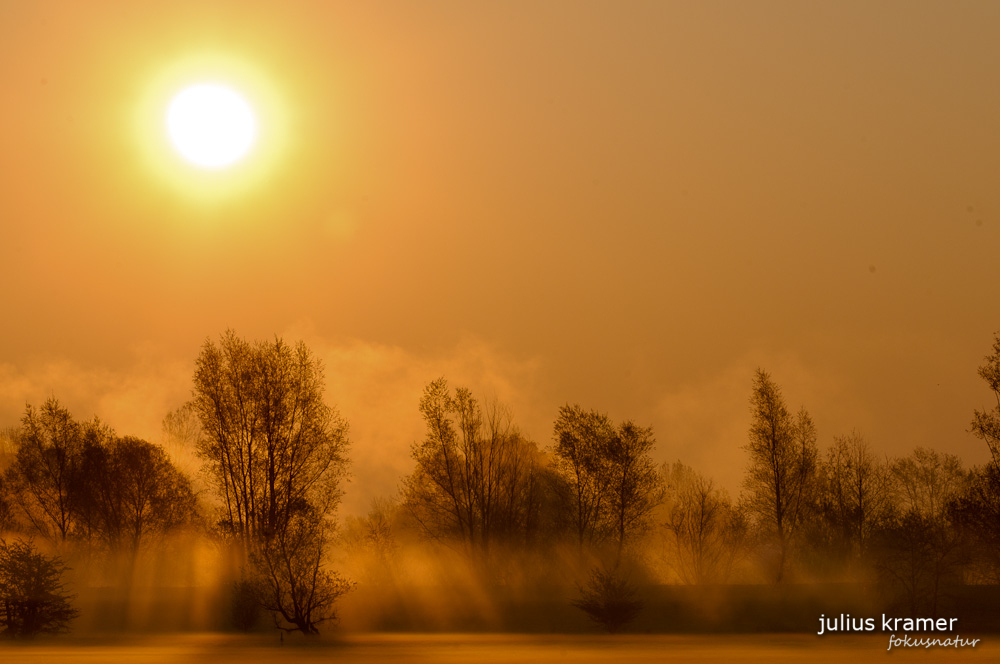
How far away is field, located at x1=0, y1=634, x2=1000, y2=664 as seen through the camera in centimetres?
3466

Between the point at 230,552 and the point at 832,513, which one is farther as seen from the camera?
the point at 832,513

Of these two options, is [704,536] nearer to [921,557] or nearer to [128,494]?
[921,557]

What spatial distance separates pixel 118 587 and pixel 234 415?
14.2 m

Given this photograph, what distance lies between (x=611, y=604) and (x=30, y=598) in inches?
1123

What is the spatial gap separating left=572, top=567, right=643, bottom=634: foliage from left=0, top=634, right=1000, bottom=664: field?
5140 millimetres

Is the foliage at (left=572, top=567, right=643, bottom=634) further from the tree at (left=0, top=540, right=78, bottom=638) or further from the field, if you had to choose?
the tree at (left=0, top=540, right=78, bottom=638)

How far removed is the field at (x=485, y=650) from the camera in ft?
114

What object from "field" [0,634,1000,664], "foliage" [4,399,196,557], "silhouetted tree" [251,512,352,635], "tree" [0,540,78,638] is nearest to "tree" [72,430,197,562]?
"foliage" [4,399,196,557]

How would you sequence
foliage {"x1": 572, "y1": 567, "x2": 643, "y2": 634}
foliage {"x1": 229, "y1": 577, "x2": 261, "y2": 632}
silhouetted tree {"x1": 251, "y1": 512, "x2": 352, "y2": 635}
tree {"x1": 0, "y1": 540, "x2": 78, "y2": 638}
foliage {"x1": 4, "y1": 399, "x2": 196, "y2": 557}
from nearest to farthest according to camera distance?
silhouetted tree {"x1": 251, "y1": 512, "x2": 352, "y2": 635}
tree {"x1": 0, "y1": 540, "x2": 78, "y2": 638}
foliage {"x1": 229, "y1": 577, "x2": 261, "y2": 632}
foliage {"x1": 572, "y1": 567, "x2": 643, "y2": 634}
foliage {"x1": 4, "y1": 399, "x2": 196, "y2": 557}

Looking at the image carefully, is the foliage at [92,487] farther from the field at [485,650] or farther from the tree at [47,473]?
the field at [485,650]

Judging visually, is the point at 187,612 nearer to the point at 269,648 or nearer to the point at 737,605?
the point at 269,648

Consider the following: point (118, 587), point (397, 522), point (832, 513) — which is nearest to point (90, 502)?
point (118, 587)

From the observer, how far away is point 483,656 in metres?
35.9

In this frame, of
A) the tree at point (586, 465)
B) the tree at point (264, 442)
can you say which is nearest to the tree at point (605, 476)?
the tree at point (586, 465)
